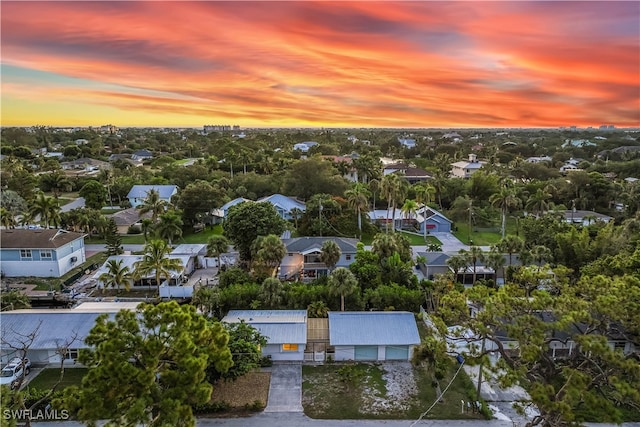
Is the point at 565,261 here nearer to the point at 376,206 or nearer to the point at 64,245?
the point at 376,206

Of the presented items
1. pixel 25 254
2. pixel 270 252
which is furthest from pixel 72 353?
pixel 25 254

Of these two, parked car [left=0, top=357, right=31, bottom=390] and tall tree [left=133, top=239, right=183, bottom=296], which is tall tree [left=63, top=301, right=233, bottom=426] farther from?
tall tree [left=133, top=239, right=183, bottom=296]

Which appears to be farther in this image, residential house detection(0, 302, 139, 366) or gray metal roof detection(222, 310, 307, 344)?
gray metal roof detection(222, 310, 307, 344)

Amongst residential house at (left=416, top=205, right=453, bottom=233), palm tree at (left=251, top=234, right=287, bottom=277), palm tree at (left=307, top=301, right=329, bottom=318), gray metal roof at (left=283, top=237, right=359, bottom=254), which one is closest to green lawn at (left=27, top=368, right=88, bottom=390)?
palm tree at (left=251, top=234, right=287, bottom=277)

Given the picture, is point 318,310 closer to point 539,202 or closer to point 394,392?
point 394,392

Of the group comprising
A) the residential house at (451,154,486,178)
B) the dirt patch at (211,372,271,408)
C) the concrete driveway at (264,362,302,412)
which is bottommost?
the concrete driveway at (264,362,302,412)

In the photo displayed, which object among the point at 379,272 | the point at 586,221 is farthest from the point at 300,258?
the point at 586,221

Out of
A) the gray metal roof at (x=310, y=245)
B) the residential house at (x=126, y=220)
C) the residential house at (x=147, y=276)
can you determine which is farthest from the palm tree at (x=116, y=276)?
the residential house at (x=126, y=220)
